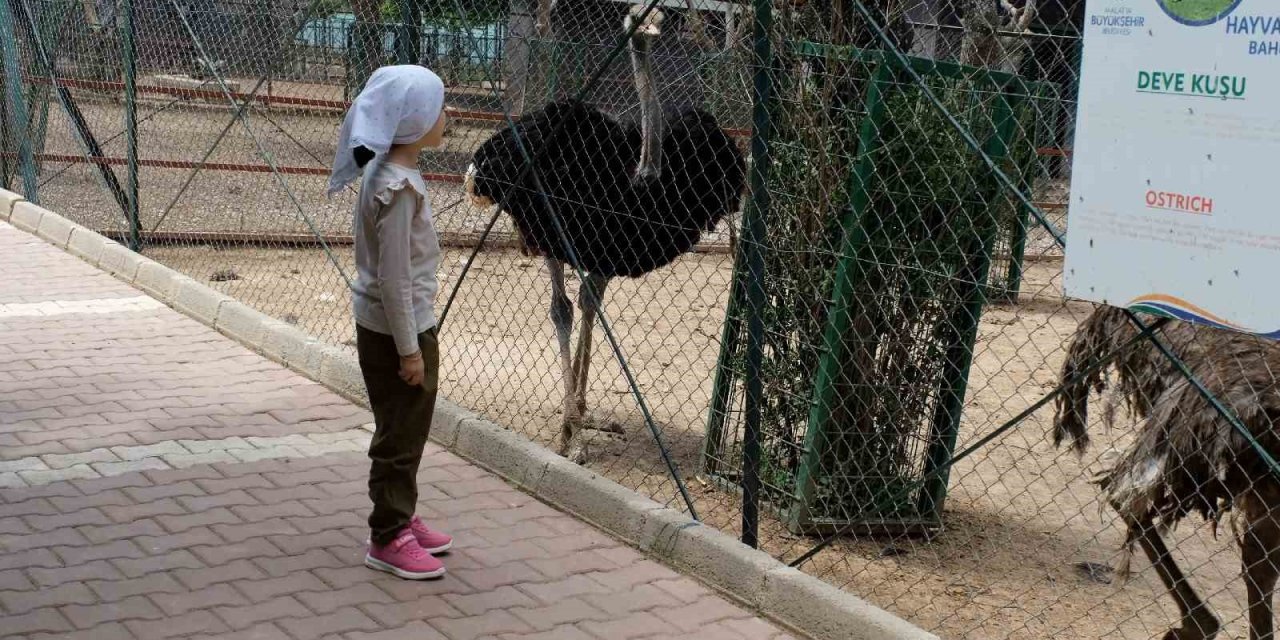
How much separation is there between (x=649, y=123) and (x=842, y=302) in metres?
1.58

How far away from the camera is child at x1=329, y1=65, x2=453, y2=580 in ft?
13.8

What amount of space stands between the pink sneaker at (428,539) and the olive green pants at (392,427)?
0.14m

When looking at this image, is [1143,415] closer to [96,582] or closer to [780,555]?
[780,555]

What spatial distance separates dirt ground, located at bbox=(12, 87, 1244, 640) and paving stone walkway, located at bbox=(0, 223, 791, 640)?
0.84m

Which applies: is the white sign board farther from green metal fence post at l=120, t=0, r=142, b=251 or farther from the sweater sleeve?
green metal fence post at l=120, t=0, r=142, b=251

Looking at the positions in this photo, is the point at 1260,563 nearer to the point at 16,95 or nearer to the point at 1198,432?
the point at 1198,432

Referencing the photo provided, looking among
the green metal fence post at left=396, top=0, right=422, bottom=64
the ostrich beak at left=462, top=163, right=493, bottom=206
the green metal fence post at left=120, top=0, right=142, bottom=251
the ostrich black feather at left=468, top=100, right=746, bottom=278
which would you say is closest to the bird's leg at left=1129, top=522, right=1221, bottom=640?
the ostrich black feather at left=468, top=100, right=746, bottom=278

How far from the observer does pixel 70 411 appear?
6.09 metres

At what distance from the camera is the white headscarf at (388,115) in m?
4.19

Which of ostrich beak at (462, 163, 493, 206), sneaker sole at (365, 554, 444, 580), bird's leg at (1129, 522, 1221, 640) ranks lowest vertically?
bird's leg at (1129, 522, 1221, 640)

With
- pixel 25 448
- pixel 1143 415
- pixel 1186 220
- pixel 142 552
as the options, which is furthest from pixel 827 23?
pixel 25 448

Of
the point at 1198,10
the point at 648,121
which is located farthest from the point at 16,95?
the point at 1198,10

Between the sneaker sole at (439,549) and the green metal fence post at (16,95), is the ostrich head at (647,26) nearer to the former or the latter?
the sneaker sole at (439,549)

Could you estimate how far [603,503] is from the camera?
5.09 m
